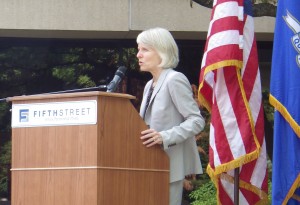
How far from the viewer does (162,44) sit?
5.57 meters

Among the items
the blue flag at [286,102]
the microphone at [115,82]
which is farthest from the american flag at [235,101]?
the microphone at [115,82]

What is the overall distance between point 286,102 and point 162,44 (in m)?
1.02

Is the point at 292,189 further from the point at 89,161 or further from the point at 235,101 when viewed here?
the point at 89,161

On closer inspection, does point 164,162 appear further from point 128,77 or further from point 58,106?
point 128,77

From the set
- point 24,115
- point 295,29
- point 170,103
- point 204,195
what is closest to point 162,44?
point 170,103

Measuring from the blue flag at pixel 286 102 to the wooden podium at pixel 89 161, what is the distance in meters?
1.02

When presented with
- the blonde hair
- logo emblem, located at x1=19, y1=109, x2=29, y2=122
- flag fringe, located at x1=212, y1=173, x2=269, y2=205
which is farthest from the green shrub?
logo emblem, located at x1=19, y1=109, x2=29, y2=122

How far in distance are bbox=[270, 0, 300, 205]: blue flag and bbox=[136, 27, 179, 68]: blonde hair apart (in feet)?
2.67

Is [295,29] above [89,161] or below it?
above

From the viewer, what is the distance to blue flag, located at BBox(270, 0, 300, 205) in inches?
225

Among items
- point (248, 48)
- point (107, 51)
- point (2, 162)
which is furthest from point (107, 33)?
point (248, 48)

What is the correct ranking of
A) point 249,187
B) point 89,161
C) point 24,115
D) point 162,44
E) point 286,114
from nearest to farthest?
point 89,161
point 24,115
point 162,44
point 286,114
point 249,187

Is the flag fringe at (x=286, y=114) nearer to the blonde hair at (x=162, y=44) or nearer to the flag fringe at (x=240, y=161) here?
the flag fringe at (x=240, y=161)

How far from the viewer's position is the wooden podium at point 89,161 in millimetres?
4852
